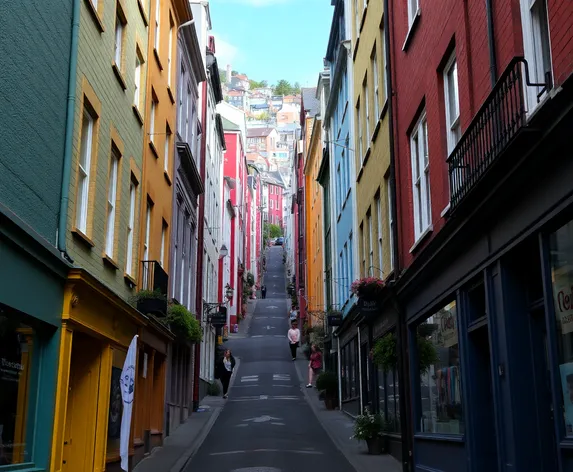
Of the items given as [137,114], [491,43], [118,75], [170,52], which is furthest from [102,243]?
[170,52]

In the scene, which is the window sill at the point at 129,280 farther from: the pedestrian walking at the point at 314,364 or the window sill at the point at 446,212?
the pedestrian walking at the point at 314,364

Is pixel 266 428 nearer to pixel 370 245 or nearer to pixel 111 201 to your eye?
pixel 370 245

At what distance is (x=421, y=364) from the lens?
14.4 metres

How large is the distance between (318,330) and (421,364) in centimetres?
1868

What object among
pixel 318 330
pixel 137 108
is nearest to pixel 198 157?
pixel 318 330

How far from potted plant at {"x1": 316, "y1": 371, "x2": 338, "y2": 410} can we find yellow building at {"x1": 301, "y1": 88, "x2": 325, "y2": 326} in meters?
6.09

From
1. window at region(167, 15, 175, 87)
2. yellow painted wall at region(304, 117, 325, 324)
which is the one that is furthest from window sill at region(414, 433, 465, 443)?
yellow painted wall at region(304, 117, 325, 324)

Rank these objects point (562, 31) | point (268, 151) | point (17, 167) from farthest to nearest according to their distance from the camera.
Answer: point (268, 151), point (17, 167), point (562, 31)

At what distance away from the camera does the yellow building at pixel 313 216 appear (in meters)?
37.5

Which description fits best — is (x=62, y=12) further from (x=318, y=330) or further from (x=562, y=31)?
(x=318, y=330)

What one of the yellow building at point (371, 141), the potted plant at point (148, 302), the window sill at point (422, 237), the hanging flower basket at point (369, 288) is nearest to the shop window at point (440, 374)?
the window sill at point (422, 237)

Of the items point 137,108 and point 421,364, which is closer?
point 421,364

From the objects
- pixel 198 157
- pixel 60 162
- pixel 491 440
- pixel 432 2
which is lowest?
pixel 491 440

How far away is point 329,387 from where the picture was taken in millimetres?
25781
